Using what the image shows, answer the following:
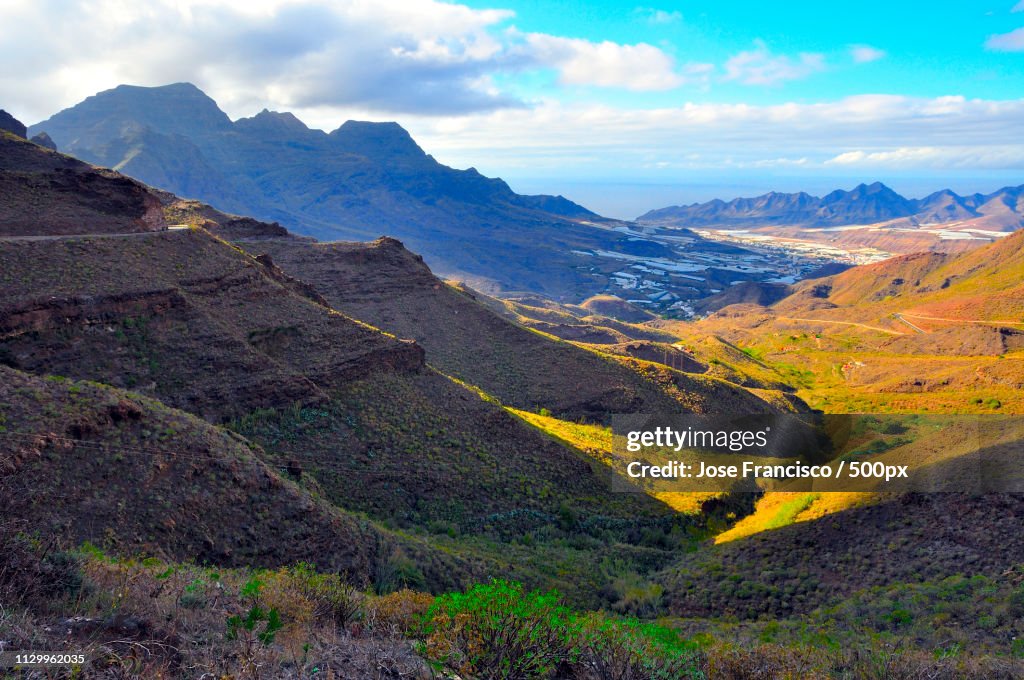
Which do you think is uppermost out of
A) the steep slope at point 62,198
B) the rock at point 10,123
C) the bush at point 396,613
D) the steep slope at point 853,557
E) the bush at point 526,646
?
the rock at point 10,123

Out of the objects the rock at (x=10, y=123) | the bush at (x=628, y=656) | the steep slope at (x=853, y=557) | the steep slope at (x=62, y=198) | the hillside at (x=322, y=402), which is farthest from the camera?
the rock at (x=10, y=123)

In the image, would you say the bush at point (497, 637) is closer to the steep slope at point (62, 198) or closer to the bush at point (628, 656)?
the bush at point (628, 656)

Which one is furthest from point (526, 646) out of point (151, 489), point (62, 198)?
point (62, 198)

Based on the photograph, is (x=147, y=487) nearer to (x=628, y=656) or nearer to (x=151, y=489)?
(x=151, y=489)

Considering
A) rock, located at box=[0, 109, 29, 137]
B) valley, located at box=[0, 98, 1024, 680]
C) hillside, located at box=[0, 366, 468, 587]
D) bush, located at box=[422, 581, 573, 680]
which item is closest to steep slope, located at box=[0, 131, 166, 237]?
valley, located at box=[0, 98, 1024, 680]

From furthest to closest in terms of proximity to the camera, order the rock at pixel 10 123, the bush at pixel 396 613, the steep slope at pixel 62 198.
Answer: the rock at pixel 10 123
the steep slope at pixel 62 198
the bush at pixel 396 613

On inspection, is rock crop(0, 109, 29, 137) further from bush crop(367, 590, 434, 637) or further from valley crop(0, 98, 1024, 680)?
bush crop(367, 590, 434, 637)

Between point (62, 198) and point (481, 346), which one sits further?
point (481, 346)

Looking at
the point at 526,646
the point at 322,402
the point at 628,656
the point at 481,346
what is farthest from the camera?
the point at 481,346

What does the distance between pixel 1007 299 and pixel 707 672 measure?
94706 mm

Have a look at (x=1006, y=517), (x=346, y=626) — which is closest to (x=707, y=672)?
(x=346, y=626)

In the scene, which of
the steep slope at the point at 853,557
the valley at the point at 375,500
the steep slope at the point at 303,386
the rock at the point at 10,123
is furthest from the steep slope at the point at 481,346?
the rock at the point at 10,123

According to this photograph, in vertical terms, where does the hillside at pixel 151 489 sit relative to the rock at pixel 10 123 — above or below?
below

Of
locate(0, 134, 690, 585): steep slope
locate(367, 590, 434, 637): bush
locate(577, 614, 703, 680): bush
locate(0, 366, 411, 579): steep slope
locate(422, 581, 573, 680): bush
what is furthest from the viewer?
locate(0, 134, 690, 585): steep slope
